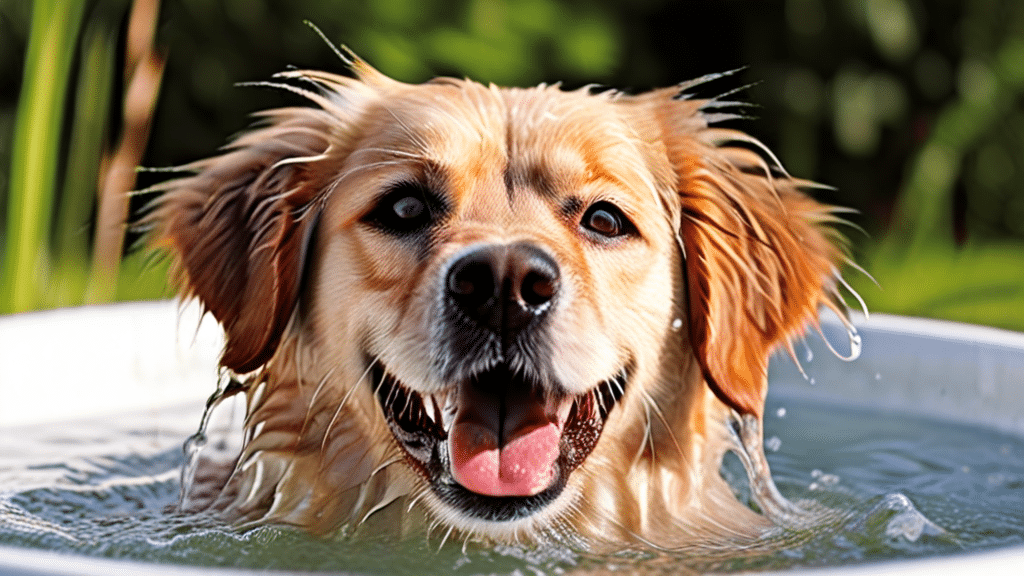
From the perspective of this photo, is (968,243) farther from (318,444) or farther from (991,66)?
(318,444)

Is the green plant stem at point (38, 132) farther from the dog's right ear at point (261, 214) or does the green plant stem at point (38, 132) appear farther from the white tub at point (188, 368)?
the dog's right ear at point (261, 214)

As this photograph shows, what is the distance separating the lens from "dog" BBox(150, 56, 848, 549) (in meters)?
2.64

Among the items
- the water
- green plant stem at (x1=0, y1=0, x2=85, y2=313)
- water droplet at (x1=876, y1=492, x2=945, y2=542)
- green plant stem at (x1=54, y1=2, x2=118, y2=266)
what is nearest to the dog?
the water

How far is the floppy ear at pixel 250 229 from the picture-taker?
2.94 metres

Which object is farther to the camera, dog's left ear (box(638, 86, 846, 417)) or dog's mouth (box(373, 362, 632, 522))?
dog's left ear (box(638, 86, 846, 417))

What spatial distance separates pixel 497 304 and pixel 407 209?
1.17 feet

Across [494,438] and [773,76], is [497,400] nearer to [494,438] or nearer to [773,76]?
[494,438]

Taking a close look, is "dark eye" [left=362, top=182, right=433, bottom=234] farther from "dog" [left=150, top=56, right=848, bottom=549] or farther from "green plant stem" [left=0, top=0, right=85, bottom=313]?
"green plant stem" [left=0, top=0, right=85, bottom=313]

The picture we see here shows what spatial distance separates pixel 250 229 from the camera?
119 inches

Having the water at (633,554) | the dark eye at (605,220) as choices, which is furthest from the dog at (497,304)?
the water at (633,554)

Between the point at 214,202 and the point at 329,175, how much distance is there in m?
0.30

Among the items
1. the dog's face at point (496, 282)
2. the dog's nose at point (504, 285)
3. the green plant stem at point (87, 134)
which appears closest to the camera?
the dog's nose at point (504, 285)

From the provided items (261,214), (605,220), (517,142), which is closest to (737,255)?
(605,220)

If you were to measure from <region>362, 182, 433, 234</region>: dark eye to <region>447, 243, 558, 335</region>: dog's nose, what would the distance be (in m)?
0.27
